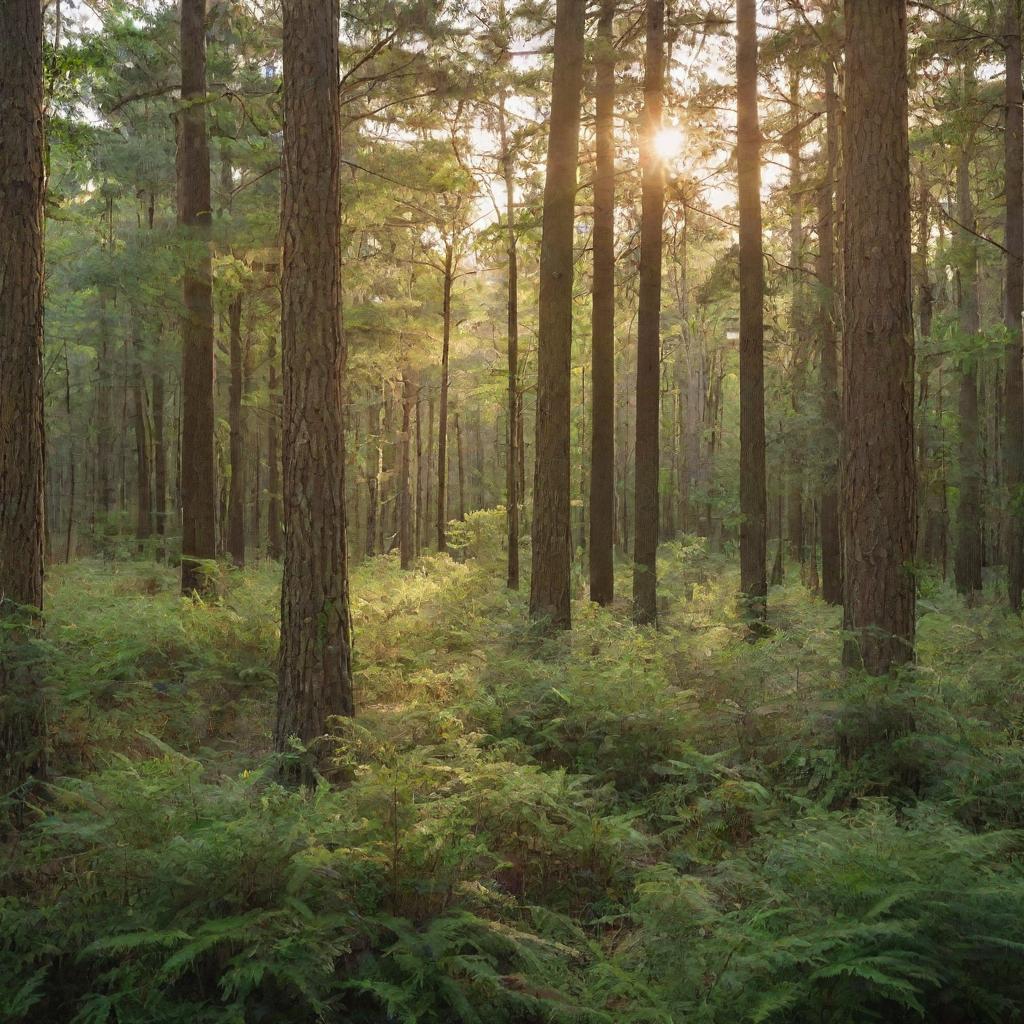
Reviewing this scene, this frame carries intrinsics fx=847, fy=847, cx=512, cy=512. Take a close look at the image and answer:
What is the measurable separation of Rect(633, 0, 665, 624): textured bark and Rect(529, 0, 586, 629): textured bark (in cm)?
253

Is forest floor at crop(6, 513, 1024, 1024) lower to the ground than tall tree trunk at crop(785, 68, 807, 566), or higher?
lower

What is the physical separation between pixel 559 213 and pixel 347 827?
936cm

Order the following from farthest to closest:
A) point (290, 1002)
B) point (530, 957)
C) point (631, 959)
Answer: point (631, 959) < point (530, 957) < point (290, 1002)

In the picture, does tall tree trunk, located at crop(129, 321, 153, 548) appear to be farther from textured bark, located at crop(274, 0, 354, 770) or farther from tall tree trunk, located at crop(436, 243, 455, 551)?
textured bark, located at crop(274, 0, 354, 770)

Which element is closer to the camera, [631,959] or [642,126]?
[631,959]

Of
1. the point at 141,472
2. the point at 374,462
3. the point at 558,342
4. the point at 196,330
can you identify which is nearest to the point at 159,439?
the point at 141,472

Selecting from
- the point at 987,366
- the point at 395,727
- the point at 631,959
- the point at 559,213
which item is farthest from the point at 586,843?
the point at 987,366

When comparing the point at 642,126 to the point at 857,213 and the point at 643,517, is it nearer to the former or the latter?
the point at 643,517

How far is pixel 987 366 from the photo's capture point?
30188mm

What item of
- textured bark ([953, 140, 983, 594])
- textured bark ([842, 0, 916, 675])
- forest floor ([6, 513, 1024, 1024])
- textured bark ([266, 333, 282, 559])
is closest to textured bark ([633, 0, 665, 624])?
forest floor ([6, 513, 1024, 1024])

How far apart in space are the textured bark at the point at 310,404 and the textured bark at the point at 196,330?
7.85 meters

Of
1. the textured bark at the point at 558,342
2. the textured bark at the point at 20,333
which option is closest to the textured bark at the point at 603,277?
the textured bark at the point at 558,342

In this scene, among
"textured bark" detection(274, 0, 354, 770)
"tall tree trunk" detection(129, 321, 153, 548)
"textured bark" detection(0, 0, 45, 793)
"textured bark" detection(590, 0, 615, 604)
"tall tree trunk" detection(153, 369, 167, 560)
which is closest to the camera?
"textured bark" detection(0, 0, 45, 793)

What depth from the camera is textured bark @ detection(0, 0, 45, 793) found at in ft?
20.9
